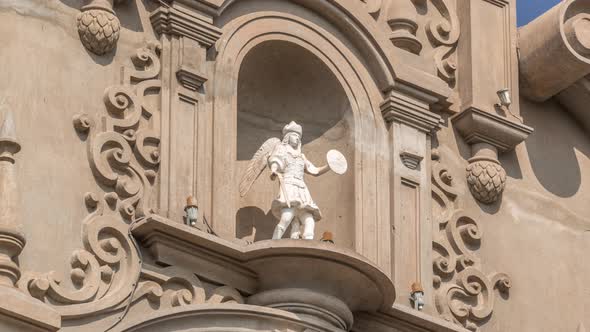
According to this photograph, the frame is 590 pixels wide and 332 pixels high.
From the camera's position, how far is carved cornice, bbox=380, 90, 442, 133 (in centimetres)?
2019

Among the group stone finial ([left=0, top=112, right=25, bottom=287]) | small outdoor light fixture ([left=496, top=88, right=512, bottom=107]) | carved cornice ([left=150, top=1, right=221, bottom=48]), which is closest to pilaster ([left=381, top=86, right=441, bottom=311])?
small outdoor light fixture ([left=496, top=88, right=512, bottom=107])

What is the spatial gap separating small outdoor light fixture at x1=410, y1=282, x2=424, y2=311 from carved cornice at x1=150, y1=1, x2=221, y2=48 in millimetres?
2349

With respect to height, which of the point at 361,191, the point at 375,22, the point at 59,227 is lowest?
the point at 59,227

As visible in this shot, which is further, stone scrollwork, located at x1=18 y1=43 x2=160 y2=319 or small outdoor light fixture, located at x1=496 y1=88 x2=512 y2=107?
small outdoor light fixture, located at x1=496 y1=88 x2=512 y2=107

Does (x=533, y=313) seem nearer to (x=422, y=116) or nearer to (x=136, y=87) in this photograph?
(x=422, y=116)

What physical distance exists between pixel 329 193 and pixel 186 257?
6.45 ft

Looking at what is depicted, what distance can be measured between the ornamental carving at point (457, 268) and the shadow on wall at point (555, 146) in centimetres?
104

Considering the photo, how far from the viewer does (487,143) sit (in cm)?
2078

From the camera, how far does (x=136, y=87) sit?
19.0 metres

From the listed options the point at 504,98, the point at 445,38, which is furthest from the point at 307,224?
the point at 445,38

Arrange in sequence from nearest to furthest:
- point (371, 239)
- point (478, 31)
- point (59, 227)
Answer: point (59, 227)
point (371, 239)
point (478, 31)

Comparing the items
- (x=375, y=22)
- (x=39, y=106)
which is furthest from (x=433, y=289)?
(x=39, y=106)

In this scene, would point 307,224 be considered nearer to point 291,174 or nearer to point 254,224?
point 291,174

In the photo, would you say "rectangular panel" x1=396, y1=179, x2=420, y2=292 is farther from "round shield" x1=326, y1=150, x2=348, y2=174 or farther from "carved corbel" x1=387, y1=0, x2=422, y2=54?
"carved corbel" x1=387, y1=0, x2=422, y2=54
